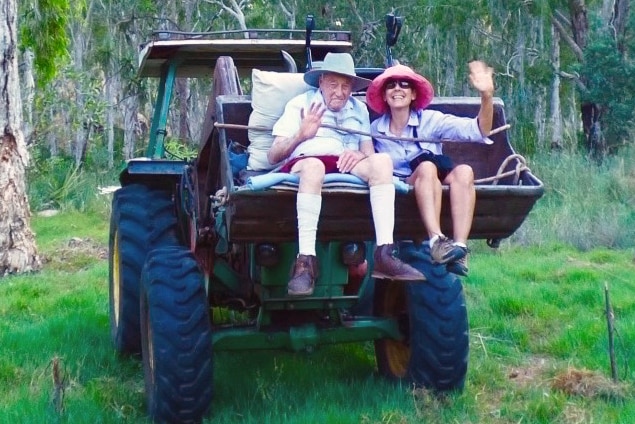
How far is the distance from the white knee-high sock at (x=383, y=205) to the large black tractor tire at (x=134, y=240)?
2.31 meters

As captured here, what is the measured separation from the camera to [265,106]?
5.24 meters

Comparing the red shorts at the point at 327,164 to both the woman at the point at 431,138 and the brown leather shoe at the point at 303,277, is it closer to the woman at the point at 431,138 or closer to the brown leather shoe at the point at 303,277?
the woman at the point at 431,138

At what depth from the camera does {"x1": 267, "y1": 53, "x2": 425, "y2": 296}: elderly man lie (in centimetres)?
458

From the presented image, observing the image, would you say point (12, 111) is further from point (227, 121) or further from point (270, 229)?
point (270, 229)

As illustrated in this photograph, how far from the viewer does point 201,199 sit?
19.4 feet

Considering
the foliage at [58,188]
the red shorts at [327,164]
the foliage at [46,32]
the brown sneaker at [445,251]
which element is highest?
the foliage at [46,32]

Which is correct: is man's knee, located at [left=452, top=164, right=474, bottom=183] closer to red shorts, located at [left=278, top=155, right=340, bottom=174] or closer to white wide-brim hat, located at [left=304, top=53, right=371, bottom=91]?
red shorts, located at [left=278, top=155, right=340, bottom=174]

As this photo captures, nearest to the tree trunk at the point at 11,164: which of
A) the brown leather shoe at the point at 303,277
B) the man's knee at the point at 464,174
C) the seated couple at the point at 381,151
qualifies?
the seated couple at the point at 381,151

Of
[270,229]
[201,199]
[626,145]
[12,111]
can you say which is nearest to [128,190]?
[201,199]

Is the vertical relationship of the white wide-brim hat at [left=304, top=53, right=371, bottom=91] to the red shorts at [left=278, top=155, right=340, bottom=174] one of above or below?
above

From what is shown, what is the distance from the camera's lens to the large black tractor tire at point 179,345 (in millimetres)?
5156

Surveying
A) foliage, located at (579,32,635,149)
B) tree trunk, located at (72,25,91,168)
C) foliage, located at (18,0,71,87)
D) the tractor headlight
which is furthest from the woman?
tree trunk, located at (72,25,91,168)

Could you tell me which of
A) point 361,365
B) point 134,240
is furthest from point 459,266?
point 134,240

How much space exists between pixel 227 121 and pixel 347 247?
0.95 metres
